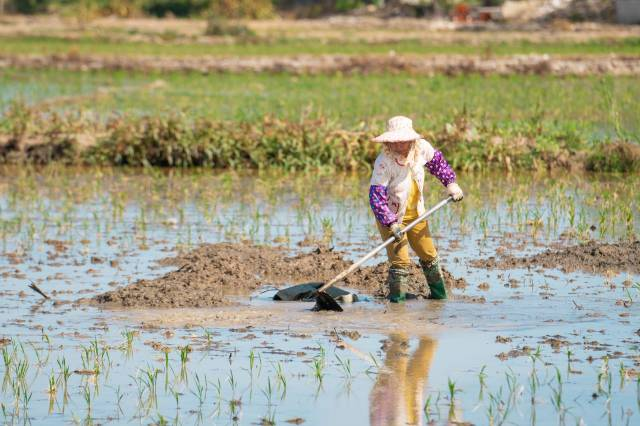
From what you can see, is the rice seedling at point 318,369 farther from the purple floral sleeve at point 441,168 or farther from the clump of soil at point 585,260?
the clump of soil at point 585,260

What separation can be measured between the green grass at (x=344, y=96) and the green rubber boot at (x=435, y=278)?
6.73 meters

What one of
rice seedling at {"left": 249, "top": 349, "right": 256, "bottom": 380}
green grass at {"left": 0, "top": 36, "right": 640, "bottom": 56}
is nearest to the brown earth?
green grass at {"left": 0, "top": 36, "right": 640, "bottom": 56}

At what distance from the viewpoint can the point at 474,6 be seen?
173 ft

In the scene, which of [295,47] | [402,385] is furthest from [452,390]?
[295,47]

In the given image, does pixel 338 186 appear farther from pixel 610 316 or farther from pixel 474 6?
pixel 474 6

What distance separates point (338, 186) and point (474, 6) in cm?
4094

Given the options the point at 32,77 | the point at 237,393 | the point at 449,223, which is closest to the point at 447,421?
the point at 237,393

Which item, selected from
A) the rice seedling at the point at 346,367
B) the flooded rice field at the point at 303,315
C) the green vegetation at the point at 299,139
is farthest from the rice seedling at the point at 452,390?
the green vegetation at the point at 299,139

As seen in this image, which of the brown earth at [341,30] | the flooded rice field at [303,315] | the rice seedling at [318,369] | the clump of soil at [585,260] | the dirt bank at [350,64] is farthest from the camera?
the brown earth at [341,30]

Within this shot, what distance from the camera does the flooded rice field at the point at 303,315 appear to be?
18.1ft

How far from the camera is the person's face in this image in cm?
755

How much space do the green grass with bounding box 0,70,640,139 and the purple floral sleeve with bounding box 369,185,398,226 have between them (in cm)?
691

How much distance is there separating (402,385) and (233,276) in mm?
2849

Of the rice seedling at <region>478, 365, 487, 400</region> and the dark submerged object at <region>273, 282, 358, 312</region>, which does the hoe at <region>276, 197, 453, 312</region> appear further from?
the rice seedling at <region>478, 365, 487, 400</region>
